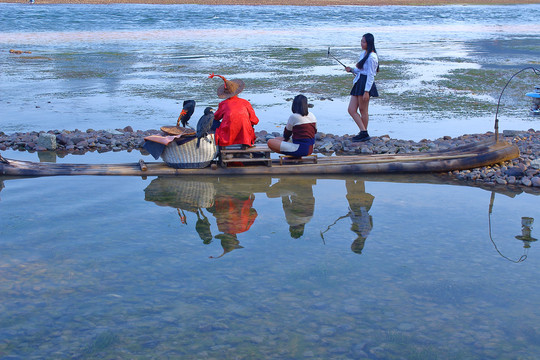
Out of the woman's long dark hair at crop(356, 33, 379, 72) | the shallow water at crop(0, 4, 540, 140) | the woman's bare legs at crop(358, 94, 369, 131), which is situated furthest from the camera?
the shallow water at crop(0, 4, 540, 140)

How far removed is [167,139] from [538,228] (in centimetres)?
493

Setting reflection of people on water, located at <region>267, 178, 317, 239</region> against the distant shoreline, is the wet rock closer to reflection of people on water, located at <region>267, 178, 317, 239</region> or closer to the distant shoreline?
reflection of people on water, located at <region>267, 178, 317, 239</region>

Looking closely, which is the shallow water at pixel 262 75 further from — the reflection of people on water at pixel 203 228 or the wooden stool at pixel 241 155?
the reflection of people on water at pixel 203 228

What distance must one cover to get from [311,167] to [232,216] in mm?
1946

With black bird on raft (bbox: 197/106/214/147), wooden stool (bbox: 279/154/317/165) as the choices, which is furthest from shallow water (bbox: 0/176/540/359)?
black bird on raft (bbox: 197/106/214/147)

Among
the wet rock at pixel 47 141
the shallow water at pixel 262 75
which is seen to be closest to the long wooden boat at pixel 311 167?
the wet rock at pixel 47 141

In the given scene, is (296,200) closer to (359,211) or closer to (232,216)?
(359,211)

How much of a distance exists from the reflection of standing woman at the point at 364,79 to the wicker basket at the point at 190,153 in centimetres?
292

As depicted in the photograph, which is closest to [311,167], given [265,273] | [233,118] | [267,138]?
[233,118]

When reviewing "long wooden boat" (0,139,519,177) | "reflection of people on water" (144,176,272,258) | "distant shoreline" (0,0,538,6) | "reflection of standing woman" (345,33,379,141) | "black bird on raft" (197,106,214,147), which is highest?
"distant shoreline" (0,0,538,6)

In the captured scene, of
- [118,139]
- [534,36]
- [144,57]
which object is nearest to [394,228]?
[118,139]

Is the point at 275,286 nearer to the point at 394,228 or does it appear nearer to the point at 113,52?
the point at 394,228

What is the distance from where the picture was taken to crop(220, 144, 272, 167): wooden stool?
8.55 metres

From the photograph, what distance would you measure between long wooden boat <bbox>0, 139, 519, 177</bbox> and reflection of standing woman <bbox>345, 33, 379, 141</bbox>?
66.0 inches
